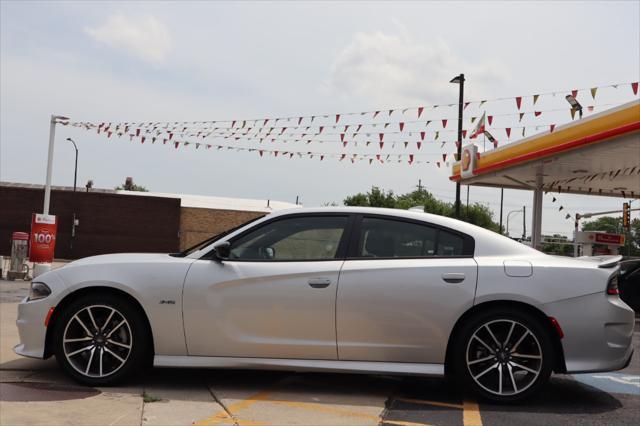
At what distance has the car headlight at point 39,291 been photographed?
16.9ft

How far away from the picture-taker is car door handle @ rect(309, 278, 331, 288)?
5.01 metres

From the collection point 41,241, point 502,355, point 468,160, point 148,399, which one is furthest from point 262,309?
point 468,160

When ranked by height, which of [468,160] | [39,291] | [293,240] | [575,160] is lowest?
[39,291]

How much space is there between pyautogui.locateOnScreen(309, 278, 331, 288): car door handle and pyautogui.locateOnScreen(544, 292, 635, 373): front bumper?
1652 millimetres

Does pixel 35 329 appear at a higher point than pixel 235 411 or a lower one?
higher

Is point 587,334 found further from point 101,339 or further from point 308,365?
point 101,339

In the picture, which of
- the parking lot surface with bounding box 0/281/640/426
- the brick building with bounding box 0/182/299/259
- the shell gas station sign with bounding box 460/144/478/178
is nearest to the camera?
the parking lot surface with bounding box 0/281/640/426

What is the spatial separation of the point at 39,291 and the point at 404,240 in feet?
9.55

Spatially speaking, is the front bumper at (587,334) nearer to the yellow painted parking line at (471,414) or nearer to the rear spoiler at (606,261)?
the rear spoiler at (606,261)

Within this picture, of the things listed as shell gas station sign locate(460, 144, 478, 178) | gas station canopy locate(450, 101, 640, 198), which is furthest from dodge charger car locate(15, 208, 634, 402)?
shell gas station sign locate(460, 144, 478, 178)

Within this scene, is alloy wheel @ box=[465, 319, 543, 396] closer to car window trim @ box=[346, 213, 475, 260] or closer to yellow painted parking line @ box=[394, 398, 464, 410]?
yellow painted parking line @ box=[394, 398, 464, 410]

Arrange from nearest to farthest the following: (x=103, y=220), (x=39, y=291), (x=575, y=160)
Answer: (x=39, y=291) → (x=575, y=160) → (x=103, y=220)

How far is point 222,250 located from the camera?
5121mm

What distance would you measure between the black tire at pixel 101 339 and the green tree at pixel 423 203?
5800 centimetres
